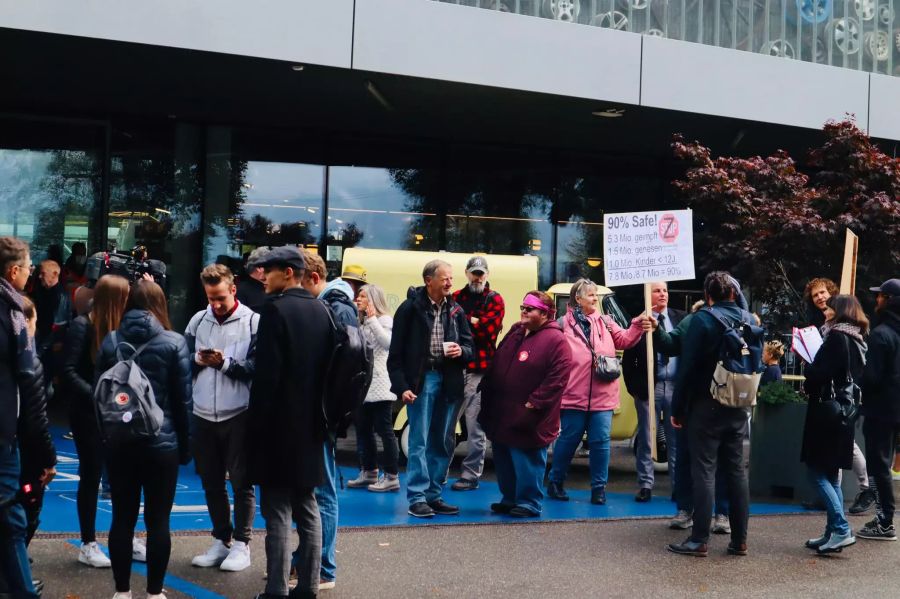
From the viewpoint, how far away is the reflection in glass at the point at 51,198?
590 inches

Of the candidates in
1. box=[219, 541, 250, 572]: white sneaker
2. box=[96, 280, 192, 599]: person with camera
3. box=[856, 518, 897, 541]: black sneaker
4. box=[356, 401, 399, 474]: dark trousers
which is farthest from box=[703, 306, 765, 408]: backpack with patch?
box=[96, 280, 192, 599]: person with camera

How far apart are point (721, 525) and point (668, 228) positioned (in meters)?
3.00

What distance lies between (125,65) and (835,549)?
9017 mm

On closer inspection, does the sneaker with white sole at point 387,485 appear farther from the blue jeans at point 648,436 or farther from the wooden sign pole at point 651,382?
the wooden sign pole at point 651,382

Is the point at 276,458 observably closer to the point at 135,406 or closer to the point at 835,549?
the point at 135,406

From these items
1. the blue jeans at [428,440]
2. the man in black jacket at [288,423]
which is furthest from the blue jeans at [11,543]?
the blue jeans at [428,440]

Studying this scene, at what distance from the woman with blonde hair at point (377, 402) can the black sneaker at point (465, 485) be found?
0.60m

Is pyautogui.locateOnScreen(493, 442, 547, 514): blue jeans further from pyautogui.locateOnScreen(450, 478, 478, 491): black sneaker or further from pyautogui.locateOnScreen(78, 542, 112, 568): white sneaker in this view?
pyautogui.locateOnScreen(78, 542, 112, 568): white sneaker

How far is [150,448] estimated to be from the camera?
559 cm

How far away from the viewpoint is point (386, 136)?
53.7 feet

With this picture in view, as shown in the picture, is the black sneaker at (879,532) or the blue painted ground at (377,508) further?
the black sneaker at (879,532)

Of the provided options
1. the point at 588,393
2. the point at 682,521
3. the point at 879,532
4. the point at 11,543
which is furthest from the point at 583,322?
the point at 11,543

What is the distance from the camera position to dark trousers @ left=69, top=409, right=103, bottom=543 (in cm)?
659

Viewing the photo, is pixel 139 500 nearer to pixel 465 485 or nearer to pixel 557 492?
pixel 465 485
